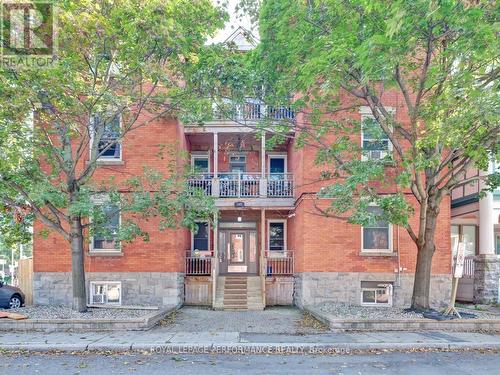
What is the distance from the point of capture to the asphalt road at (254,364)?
731cm

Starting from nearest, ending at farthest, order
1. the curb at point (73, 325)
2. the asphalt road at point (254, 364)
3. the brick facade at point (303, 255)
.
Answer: the asphalt road at point (254, 364) < the curb at point (73, 325) < the brick facade at point (303, 255)

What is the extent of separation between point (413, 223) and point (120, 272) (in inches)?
408

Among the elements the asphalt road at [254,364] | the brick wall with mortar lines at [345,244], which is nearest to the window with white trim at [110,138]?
the asphalt road at [254,364]

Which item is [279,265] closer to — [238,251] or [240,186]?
[238,251]

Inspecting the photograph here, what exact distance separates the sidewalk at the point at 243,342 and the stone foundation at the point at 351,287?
4292 millimetres

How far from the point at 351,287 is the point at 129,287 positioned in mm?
7662

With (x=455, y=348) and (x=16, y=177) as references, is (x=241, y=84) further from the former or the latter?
(x=455, y=348)

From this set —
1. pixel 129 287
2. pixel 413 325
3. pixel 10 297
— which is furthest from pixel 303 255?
pixel 10 297

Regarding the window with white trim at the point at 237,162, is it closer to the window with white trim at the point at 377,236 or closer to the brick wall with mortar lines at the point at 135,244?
the brick wall with mortar lines at the point at 135,244

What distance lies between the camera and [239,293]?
1594cm

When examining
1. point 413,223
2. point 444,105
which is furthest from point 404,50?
point 413,223

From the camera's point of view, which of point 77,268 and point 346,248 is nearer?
point 77,268

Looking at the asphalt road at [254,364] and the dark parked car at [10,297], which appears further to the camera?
the dark parked car at [10,297]

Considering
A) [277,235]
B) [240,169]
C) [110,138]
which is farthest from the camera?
[240,169]
